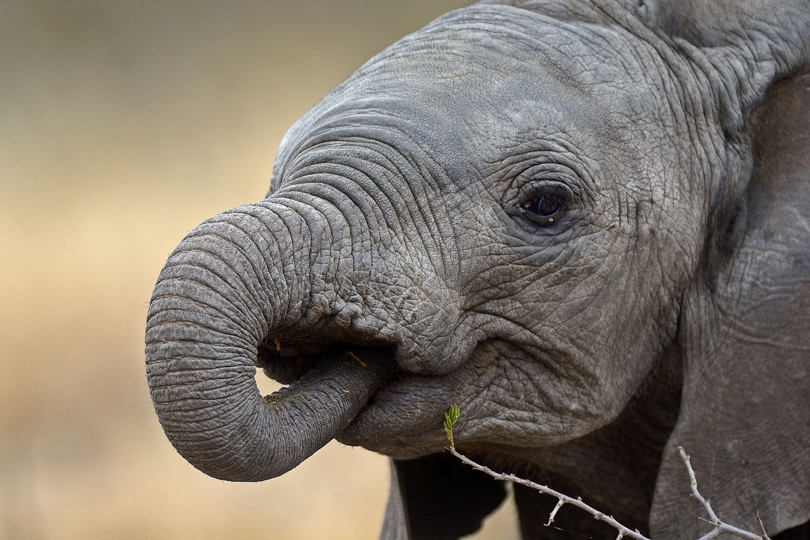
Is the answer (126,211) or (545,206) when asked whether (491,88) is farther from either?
(126,211)

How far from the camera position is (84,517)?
243 inches

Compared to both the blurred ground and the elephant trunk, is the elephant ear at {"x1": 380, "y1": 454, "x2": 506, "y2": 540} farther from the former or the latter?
the blurred ground

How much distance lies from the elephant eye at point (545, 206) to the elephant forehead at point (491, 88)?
13 cm

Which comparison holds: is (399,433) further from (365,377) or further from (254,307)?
(254,307)

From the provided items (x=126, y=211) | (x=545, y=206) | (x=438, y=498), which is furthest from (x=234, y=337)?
(x=126, y=211)

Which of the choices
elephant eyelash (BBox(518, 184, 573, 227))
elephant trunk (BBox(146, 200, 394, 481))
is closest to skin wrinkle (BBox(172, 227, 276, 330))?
elephant trunk (BBox(146, 200, 394, 481))

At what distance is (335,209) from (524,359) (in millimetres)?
Answer: 608

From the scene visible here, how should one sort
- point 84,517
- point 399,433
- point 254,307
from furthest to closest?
point 84,517
point 399,433
point 254,307

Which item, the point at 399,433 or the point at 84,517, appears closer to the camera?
the point at 399,433

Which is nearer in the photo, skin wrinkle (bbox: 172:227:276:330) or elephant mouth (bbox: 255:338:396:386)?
skin wrinkle (bbox: 172:227:276:330)

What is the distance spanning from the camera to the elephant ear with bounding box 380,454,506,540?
10.4ft

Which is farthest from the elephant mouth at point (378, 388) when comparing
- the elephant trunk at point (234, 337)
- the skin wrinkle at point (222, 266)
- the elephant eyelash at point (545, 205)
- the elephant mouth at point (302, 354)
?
the elephant eyelash at point (545, 205)

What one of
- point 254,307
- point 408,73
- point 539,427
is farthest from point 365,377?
point 408,73

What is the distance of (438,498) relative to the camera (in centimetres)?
327
